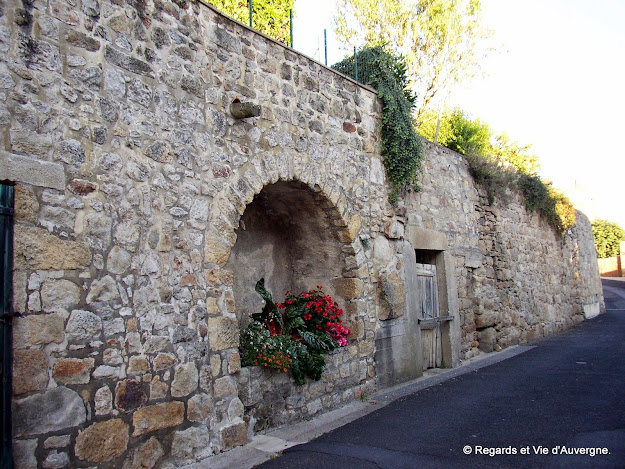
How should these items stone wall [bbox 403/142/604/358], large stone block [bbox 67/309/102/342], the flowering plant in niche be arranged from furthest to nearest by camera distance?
stone wall [bbox 403/142/604/358]
the flowering plant in niche
large stone block [bbox 67/309/102/342]

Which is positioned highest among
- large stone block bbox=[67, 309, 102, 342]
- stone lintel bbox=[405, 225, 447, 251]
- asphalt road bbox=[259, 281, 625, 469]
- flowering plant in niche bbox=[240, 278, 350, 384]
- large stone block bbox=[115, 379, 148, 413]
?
stone lintel bbox=[405, 225, 447, 251]

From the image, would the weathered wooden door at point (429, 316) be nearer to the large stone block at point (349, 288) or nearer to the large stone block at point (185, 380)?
the large stone block at point (349, 288)

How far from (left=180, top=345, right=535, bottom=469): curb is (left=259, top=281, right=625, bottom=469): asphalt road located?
0.12 meters

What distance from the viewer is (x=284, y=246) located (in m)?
6.25

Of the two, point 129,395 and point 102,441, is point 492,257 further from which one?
point 102,441

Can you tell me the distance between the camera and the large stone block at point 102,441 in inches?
122

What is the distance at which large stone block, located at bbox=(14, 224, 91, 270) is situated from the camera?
2.97 meters

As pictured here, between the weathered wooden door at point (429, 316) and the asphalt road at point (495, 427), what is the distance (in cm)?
75

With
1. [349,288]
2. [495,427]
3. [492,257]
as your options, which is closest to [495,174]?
[492,257]

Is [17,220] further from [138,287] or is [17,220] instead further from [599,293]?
[599,293]

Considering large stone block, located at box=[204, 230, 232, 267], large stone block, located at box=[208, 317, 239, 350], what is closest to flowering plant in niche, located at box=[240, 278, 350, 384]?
large stone block, located at box=[208, 317, 239, 350]

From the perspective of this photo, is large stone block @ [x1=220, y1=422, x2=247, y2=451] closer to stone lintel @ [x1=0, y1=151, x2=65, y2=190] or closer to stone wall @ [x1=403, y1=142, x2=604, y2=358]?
stone lintel @ [x1=0, y1=151, x2=65, y2=190]

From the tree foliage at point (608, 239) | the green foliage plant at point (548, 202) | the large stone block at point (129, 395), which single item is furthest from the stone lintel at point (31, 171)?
the tree foliage at point (608, 239)

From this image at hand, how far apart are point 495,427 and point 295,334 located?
2207 millimetres
